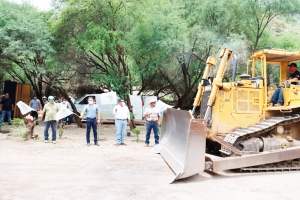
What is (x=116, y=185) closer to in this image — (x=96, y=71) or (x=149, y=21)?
(x=149, y=21)

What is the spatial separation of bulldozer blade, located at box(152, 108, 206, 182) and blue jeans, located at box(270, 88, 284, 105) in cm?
231

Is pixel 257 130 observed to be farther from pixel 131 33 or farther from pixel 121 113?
pixel 131 33

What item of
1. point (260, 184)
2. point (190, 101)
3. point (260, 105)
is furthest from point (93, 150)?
point (190, 101)

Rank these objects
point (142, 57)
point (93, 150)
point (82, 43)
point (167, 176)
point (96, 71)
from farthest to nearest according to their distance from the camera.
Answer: point (96, 71) → point (142, 57) → point (82, 43) → point (93, 150) → point (167, 176)

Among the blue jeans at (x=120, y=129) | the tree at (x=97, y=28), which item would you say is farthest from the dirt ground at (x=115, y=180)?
the tree at (x=97, y=28)

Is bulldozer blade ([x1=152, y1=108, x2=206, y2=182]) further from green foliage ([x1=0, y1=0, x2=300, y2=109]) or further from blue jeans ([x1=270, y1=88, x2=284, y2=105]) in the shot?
green foliage ([x1=0, y1=0, x2=300, y2=109])

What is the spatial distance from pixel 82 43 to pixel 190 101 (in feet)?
34.9

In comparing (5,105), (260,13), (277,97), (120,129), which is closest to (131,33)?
(120,129)

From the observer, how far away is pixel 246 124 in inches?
356

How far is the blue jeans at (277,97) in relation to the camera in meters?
8.83

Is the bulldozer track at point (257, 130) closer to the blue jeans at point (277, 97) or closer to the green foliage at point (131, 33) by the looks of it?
the blue jeans at point (277, 97)

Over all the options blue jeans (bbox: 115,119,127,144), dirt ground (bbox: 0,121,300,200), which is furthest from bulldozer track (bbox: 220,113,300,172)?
blue jeans (bbox: 115,119,127,144)

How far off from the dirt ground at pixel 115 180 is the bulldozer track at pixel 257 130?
2.62 ft

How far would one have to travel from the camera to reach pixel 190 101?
23891 millimetres
